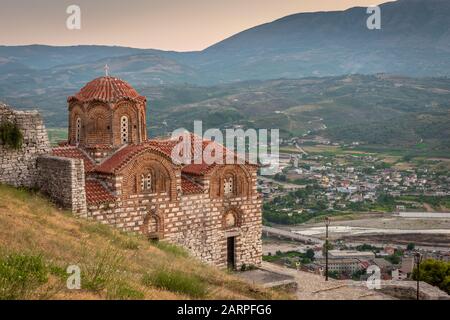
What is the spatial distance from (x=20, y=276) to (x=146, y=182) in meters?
11.3

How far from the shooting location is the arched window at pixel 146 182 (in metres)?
19.1

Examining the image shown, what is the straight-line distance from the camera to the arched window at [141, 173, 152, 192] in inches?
752

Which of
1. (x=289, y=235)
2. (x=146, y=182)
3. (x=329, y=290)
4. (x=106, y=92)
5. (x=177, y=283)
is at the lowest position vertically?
(x=289, y=235)

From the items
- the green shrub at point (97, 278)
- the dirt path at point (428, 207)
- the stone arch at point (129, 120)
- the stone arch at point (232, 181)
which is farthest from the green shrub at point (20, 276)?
the dirt path at point (428, 207)

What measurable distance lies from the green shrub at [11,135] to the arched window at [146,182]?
13.7 ft

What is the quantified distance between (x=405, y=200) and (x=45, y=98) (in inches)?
4896

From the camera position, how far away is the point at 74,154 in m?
19.7

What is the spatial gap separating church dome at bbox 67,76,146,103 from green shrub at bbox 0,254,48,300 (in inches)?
444

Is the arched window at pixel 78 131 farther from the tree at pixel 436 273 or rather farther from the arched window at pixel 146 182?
the tree at pixel 436 273

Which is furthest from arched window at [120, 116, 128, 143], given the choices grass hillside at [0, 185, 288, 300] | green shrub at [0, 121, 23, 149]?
grass hillside at [0, 185, 288, 300]

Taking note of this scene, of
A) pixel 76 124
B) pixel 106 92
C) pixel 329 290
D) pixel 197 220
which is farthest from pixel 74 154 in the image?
pixel 329 290

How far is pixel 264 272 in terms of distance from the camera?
20.6 m

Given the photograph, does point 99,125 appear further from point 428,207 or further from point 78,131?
point 428,207

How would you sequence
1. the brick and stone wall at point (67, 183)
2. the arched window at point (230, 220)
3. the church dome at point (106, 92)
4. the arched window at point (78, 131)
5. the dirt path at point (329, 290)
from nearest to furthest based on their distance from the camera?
the dirt path at point (329, 290), the brick and stone wall at point (67, 183), the church dome at point (106, 92), the arched window at point (78, 131), the arched window at point (230, 220)
